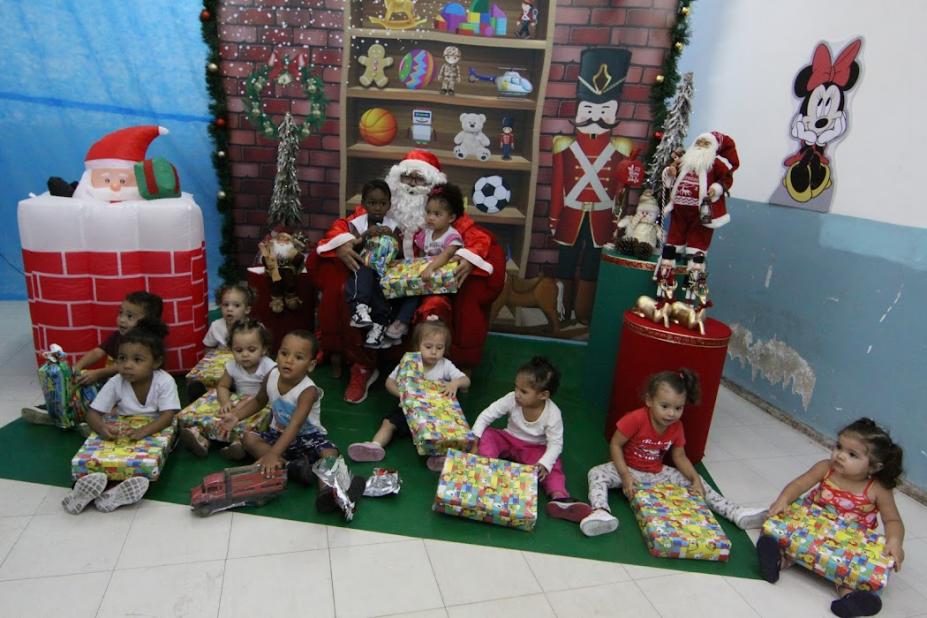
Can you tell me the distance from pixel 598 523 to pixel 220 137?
403 cm

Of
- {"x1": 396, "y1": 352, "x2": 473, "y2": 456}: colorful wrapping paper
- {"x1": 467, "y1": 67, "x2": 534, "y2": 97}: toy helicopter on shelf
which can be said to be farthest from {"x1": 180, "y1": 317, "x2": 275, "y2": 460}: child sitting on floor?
{"x1": 467, "y1": 67, "x2": 534, "y2": 97}: toy helicopter on shelf

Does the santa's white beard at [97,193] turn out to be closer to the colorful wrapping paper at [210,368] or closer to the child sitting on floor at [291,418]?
the colorful wrapping paper at [210,368]

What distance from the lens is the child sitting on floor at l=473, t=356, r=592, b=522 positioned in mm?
2820

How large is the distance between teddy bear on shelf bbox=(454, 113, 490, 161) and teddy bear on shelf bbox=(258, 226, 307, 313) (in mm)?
1595

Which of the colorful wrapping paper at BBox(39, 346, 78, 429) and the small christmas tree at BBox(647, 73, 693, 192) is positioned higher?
the small christmas tree at BBox(647, 73, 693, 192)

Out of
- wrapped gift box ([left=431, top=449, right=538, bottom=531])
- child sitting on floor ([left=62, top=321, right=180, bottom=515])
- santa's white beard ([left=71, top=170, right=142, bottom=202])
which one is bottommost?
wrapped gift box ([left=431, top=449, right=538, bottom=531])

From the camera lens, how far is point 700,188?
3.41 metres

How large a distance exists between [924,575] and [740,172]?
2.81 metres

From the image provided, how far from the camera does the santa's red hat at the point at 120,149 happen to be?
367cm

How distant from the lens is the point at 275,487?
2.67 meters

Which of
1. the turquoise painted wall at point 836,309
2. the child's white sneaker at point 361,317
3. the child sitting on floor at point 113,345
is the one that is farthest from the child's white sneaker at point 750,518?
the child sitting on floor at point 113,345

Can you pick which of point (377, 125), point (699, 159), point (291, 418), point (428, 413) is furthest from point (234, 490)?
point (377, 125)

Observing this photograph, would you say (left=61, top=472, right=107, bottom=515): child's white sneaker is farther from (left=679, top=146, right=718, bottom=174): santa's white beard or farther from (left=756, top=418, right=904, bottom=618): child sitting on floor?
(left=679, top=146, right=718, bottom=174): santa's white beard

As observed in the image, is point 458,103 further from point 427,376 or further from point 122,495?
point 122,495
